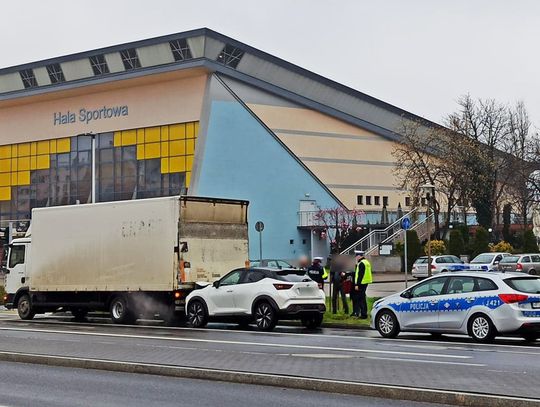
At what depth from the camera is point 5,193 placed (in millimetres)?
73938

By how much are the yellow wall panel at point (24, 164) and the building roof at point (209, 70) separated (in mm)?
5224

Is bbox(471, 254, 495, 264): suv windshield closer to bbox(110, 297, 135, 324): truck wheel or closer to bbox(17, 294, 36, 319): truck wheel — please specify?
bbox(17, 294, 36, 319): truck wheel

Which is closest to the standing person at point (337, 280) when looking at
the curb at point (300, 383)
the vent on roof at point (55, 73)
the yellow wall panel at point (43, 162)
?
the curb at point (300, 383)

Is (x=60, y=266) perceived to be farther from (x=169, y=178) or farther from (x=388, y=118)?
(x=388, y=118)

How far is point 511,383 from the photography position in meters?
11.0

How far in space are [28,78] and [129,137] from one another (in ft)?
32.1

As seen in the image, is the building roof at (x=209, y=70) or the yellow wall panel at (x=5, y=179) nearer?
the building roof at (x=209, y=70)

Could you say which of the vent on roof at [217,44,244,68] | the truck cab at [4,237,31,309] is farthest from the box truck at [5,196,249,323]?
the vent on roof at [217,44,244,68]

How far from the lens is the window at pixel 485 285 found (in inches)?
715

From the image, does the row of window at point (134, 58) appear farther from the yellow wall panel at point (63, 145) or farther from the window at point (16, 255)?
the window at point (16, 255)

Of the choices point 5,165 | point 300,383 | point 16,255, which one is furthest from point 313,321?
point 5,165

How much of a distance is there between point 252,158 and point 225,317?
1548 inches

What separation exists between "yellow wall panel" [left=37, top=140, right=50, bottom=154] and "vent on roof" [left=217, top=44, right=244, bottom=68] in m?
18.0

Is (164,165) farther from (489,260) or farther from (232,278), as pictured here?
(232,278)
